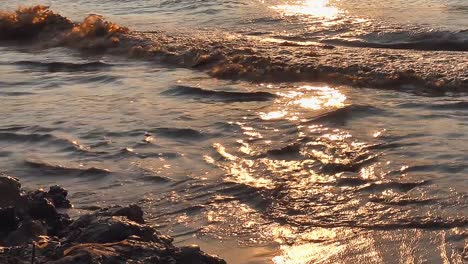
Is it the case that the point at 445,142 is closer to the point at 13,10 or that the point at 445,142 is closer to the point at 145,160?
the point at 145,160

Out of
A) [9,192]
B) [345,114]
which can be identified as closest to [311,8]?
[345,114]

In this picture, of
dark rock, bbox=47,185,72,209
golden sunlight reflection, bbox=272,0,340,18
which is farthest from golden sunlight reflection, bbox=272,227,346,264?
golden sunlight reflection, bbox=272,0,340,18

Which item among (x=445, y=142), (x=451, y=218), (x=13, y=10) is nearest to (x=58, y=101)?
(x=445, y=142)

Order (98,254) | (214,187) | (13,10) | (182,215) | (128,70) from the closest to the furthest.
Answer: (98,254) → (182,215) → (214,187) → (128,70) → (13,10)

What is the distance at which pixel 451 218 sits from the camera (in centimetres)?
471

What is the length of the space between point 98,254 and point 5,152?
352 cm

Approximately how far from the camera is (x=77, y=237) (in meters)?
3.69

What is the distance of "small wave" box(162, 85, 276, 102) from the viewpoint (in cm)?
852

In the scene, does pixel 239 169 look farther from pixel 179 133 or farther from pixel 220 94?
pixel 220 94

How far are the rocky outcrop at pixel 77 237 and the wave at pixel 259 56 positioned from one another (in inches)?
179

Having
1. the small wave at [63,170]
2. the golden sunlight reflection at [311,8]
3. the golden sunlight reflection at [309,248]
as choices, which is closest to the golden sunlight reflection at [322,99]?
the small wave at [63,170]

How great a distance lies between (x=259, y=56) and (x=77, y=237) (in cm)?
752

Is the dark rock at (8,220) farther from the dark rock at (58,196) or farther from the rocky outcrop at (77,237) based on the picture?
the dark rock at (58,196)

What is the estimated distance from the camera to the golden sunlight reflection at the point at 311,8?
1427 cm
